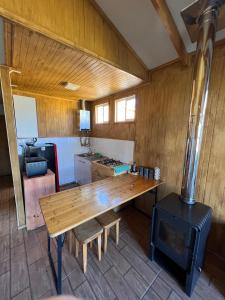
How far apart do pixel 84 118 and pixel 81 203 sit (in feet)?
8.62

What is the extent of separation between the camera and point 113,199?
5.38 feet

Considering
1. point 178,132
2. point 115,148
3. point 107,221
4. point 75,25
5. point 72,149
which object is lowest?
point 107,221

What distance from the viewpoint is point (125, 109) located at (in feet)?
9.57

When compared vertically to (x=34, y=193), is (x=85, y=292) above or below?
below

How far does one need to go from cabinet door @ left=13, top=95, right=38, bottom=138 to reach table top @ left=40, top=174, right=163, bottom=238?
5.68ft

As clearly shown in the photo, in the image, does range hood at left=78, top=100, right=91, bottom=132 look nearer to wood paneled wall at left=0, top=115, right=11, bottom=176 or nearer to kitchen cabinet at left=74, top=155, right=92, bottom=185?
kitchen cabinet at left=74, top=155, right=92, bottom=185

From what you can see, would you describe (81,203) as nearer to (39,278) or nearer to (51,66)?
(39,278)

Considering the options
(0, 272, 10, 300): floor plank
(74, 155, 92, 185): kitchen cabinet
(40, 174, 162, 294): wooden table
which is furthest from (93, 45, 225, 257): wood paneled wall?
(0, 272, 10, 300): floor plank

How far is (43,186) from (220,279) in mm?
2550

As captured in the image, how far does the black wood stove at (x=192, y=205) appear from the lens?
131 centimetres

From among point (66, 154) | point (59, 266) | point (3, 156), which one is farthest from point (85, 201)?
point (3, 156)

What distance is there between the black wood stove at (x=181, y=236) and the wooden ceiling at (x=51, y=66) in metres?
1.91

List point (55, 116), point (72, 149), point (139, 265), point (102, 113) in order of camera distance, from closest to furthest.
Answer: point (139, 265)
point (55, 116)
point (102, 113)
point (72, 149)

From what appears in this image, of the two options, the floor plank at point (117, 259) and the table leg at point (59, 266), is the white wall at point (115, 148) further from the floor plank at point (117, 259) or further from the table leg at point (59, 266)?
the table leg at point (59, 266)
